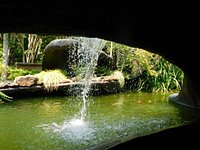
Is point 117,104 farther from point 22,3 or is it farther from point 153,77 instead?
point 22,3

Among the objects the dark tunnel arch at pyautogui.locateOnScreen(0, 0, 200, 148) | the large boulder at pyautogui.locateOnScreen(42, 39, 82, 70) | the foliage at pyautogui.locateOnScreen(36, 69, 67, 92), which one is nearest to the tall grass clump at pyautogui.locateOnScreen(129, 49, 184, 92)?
the large boulder at pyautogui.locateOnScreen(42, 39, 82, 70)

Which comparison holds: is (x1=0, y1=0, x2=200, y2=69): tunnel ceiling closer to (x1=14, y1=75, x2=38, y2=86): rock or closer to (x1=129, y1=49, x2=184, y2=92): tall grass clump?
(x1=14, y1=75, x2=38, y2=86): rock

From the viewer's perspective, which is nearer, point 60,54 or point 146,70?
point 146,70

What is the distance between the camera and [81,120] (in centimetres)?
661

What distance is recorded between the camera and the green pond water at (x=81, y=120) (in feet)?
16.4

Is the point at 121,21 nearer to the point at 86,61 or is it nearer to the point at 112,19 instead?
the point at 112,19

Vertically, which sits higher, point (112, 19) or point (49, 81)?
point (112, 19)

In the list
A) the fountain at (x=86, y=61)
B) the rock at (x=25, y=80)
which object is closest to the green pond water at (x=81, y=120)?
the fountain at (x=86, y=61)

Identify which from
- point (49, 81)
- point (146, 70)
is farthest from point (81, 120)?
point (146, 70)

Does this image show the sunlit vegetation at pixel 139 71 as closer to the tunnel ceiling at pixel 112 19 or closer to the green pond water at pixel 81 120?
the green pond water at pixel 81 120

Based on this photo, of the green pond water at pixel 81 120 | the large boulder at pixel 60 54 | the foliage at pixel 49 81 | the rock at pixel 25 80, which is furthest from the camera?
the large boulder at pixel 60 54

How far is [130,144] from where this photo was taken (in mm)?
3500

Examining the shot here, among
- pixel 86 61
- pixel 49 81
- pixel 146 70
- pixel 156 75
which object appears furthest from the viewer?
pixel 86 61

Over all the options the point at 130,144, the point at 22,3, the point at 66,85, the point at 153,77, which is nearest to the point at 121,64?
the point at 153,77
